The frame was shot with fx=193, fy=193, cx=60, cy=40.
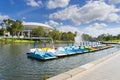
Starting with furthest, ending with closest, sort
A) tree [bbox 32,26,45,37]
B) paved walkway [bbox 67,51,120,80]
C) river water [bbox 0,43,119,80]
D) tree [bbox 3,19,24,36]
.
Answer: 1. tree [bbox 32,26,45,37]
2. tree [bbox 3,19,24,36]
3. river water [bbox 0,43,119,80]
4. paved walkway [bbox 67,51,120,80]

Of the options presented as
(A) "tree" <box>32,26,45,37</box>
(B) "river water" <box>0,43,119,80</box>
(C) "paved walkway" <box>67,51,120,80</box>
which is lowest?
(B) "river water" <box>0,43,119,80</box>

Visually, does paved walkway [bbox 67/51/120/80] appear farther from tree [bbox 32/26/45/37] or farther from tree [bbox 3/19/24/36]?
tree [bbox 32/26/45/37]

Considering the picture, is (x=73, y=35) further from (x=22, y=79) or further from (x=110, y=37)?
(x=22, y=79)

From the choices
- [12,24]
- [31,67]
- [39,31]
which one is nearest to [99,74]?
[31,67]

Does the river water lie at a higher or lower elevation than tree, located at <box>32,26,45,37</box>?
lower

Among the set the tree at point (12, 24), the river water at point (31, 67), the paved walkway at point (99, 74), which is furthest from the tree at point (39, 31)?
the paved walkway at point (99, 74)

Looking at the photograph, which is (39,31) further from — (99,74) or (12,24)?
(99,74)

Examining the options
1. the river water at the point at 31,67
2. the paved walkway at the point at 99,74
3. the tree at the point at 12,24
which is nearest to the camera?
the paved walkway at the point at 99,74

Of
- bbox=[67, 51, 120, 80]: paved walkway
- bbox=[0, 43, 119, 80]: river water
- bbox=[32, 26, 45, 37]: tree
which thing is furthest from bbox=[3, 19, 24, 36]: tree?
bbox=[67, 51, 120, 80]: paved walkway

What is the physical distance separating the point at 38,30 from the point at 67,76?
6012 inches

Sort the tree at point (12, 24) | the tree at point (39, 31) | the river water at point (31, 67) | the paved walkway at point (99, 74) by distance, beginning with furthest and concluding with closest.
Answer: the tree at point (39, 31), the tree at point (12, 24), the river water at point (31, 67), the paved walkway at point (99, 74)

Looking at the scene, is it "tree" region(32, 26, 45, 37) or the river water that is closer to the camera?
the river water

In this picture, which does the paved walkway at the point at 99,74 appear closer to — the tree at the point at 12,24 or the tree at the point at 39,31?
the tree at the point at 12,24

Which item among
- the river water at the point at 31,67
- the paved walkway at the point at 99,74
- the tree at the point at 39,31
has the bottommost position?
the river water at the point at 31,67
